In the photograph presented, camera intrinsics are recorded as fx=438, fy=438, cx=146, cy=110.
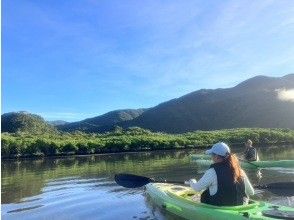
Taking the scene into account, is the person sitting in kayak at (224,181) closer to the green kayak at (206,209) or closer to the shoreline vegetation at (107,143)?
the green kayak at (206,209)

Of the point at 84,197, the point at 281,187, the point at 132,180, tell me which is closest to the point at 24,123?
the point at 84,197

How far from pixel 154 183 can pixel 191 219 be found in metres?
5.02

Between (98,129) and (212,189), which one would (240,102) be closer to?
(98,129)

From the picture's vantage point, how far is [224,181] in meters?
11.0

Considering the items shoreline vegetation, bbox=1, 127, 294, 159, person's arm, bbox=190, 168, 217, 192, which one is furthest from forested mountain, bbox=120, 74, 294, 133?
person's arm, bbox=190, 168, 217, 192

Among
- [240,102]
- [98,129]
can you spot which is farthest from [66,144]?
[98,129]

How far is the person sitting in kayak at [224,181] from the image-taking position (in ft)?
35.8

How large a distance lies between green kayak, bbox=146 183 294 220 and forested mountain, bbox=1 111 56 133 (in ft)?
415

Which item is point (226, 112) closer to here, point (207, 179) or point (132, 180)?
point (132, 180)

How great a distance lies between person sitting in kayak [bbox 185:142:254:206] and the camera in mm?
10914

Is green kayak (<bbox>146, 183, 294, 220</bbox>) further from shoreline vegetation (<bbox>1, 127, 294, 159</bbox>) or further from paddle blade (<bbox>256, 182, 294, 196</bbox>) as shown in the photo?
shoreline vegetation (<bbox>1, 127, 294, 159</bbox>)

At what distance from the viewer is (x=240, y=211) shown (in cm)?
1081

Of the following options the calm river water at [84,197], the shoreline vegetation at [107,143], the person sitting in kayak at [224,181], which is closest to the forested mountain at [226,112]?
the shoreline vegetation at [107,143]

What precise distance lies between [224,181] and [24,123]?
148m
